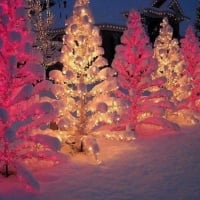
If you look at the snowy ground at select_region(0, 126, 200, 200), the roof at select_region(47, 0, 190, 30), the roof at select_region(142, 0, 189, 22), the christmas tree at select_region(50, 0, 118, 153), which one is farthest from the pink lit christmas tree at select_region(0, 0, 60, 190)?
the roof at select_region(142, 0, 189, 22)

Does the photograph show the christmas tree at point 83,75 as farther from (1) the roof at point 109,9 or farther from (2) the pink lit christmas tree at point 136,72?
(1) the roof at point 109,9

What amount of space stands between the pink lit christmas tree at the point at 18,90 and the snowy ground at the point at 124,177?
615 mm

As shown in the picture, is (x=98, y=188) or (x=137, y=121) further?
(x=137, y=121)

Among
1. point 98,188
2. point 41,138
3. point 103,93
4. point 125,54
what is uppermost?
point 125,54

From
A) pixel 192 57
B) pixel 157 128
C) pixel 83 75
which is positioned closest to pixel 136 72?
pixel 157 128

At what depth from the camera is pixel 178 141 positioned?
46.9 feet

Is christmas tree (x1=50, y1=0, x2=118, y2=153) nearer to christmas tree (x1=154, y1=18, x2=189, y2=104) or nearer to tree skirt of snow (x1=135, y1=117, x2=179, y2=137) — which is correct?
tree skirt of snow (x1=135, y1=117, x2=179, y2=137)

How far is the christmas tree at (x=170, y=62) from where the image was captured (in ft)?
62.5

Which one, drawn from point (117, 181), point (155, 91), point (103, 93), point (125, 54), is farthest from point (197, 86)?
point (117, 181)

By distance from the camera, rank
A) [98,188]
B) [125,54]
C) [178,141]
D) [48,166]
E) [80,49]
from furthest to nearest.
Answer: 1. [125,54]
2. [178,141]
3. [80,49]
4. [48,166]
5. [98,188]

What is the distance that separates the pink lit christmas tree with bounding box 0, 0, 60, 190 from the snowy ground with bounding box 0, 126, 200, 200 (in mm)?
615

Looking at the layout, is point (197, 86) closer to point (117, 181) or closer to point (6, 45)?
point (117, 181)

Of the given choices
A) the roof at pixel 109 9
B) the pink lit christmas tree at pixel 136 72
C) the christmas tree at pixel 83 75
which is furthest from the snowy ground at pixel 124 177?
the roof at pixel 109 9

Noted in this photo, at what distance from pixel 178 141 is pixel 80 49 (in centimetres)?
501
